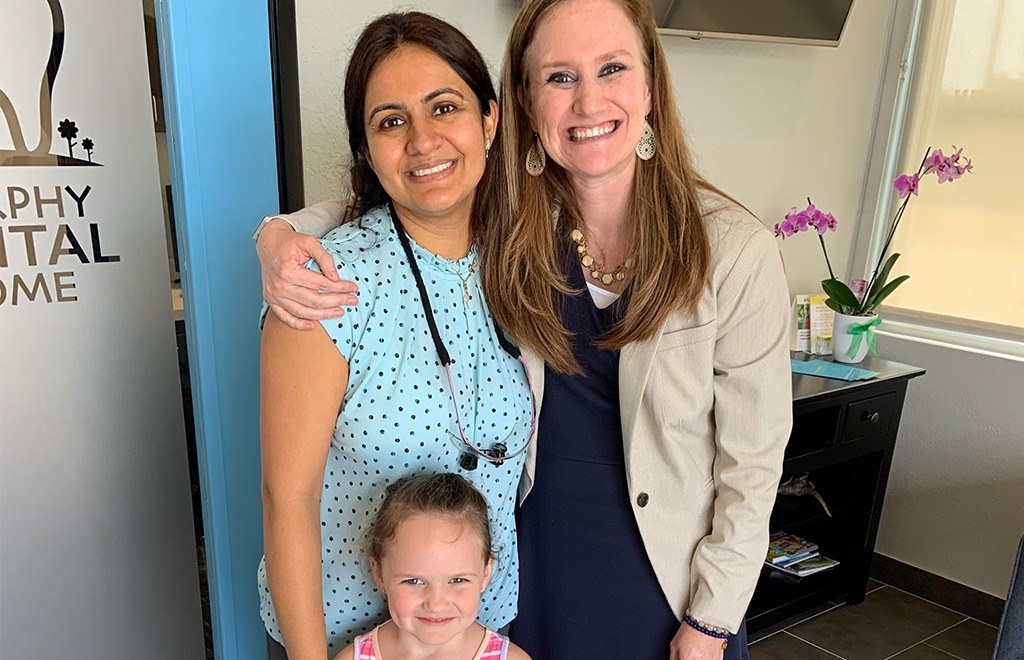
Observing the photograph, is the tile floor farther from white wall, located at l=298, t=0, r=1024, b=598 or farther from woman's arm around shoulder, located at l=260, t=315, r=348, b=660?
woman's arm around shoulder, located at l=260, t=315, r=348, b=660

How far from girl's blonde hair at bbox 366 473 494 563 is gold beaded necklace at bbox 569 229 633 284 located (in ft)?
1.32

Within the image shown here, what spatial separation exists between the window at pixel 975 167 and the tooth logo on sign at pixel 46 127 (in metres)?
2.85

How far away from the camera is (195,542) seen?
1.71 m

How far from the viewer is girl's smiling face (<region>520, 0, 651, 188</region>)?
1237 millimetres

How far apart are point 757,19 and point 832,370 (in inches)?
44.8

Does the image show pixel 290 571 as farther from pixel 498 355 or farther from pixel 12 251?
pixel 12 251

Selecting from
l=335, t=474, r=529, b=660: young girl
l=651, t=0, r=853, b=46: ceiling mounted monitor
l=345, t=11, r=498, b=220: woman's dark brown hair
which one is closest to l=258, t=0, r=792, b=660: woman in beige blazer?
l=345, t=11, r=498, b=220: woman's dark brown hair

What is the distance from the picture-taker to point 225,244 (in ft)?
4.81

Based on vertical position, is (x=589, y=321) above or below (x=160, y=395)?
above

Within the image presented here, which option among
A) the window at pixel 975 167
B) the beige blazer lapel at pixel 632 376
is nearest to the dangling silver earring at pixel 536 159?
the beige blazer lapel at pixel 632 376

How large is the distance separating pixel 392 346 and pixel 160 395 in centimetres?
72

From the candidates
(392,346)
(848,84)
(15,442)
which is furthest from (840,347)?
(15,442)

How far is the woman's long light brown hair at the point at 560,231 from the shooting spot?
1248 millimetres

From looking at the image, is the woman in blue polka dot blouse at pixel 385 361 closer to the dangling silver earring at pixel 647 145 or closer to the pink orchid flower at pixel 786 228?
the dangling silver earring at pixel 647 145
